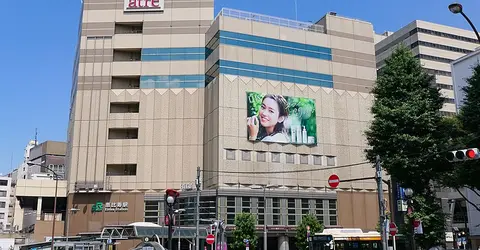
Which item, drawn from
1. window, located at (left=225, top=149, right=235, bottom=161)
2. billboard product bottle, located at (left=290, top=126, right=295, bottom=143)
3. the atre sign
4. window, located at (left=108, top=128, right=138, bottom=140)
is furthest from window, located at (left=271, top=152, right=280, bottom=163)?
the atre sign

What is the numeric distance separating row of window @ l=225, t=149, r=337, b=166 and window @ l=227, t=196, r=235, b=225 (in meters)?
4.75

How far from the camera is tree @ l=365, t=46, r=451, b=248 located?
2903 centimetres

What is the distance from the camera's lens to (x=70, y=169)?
60.3 metres

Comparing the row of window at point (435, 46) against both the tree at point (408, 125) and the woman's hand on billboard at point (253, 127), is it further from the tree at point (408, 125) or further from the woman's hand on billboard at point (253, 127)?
the tree at point (408, 125)

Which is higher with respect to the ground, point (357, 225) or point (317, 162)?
point (317, 162)

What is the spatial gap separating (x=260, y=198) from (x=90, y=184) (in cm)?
2161

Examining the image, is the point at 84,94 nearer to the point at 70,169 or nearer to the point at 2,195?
the point at 70,169

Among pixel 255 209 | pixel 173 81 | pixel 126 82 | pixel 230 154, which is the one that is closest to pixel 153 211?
pixel 230 154

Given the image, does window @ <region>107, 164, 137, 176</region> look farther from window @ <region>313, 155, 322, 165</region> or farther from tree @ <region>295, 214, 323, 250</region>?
window @ <region>313, 155, 322, 165</region>

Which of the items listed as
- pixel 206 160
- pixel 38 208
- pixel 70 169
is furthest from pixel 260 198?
pixel 38 208

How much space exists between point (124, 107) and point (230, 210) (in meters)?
21.0

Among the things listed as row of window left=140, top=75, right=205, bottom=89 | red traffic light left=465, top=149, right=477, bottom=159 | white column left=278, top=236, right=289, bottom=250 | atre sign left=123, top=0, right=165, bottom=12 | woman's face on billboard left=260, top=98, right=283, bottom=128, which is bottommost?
white column left=278, top=236, right=289, bottom=250

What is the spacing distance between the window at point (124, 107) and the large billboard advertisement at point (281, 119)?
626 inches

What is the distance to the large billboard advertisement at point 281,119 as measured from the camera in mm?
57469
